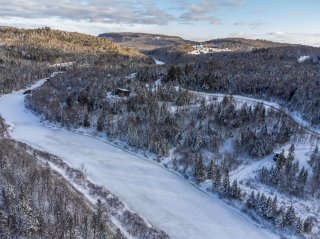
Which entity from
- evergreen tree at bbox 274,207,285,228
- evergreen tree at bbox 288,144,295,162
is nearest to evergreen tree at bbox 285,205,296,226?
evergreen tree at bbox 274,207,285,228

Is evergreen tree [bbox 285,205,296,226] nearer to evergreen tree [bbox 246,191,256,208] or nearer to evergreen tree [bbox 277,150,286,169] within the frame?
evergreen tree [bbox 246,191,256,208]

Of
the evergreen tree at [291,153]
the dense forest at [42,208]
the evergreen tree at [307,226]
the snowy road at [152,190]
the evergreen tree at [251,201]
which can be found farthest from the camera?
the evergreen tree at [291,153]

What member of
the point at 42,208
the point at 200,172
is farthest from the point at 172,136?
the point at 42,208

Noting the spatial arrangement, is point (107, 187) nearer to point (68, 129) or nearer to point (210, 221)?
point (210, 221)

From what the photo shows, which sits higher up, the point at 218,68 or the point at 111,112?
the point at 218,68

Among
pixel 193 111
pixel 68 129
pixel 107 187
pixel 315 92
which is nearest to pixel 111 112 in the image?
pixel 68 129

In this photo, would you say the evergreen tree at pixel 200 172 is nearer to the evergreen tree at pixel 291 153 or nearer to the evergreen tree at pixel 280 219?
the evergreen tree at pixel 280 219

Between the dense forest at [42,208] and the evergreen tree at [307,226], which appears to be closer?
the dense forest at [42,208]

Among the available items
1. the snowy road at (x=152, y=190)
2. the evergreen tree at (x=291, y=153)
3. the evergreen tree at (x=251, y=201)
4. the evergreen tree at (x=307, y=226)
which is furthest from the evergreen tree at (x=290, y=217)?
the evergreen tree at (x=291, y=153)

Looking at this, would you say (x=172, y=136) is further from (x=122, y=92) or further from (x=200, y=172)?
(x=122, y=92)
